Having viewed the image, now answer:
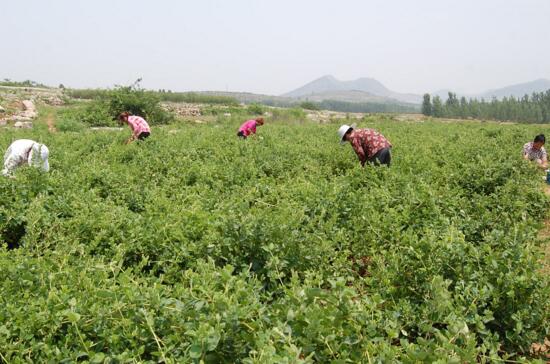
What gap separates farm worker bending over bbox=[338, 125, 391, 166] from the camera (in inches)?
270

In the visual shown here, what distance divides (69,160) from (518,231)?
6.73 meters

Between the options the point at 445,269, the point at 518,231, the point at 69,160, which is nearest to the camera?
the point at 445,269

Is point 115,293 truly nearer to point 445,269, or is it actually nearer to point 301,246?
point 301,246

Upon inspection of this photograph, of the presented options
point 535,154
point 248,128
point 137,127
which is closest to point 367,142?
point 535,154

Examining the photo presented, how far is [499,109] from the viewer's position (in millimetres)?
72875

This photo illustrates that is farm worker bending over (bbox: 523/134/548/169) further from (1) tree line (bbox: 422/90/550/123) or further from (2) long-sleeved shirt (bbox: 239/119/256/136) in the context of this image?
(1) tree line (bbox: 422/90/550/123)

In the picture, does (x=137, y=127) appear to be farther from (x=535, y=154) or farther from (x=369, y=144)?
(x=535, y=154)

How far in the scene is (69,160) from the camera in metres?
7.00

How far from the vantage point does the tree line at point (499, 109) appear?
67.4 m

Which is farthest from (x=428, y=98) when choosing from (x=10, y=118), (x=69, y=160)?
(x=69, y=160)

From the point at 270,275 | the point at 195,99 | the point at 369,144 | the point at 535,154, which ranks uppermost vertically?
the point at 195,99

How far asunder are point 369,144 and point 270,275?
15.6 ft

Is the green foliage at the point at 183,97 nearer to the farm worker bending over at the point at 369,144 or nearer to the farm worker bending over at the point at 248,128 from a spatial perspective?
the farm worker bending over at the point at 248,128

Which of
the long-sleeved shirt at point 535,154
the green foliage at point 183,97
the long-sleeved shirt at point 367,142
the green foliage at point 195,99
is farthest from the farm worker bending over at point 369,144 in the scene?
the green foliage at point 195,99
